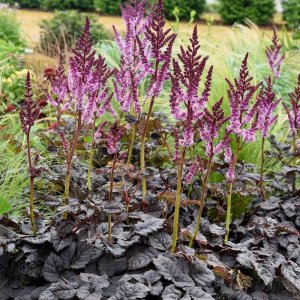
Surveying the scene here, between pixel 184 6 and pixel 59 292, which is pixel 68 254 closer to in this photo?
pixel 59 292

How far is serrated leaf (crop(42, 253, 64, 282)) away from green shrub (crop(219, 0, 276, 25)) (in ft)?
49.7

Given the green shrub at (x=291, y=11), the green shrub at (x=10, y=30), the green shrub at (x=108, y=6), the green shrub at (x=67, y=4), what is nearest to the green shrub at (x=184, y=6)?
the green shrub at (x=108, y=6)

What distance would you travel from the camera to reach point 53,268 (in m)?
2.12

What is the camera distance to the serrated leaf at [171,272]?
2.09 m

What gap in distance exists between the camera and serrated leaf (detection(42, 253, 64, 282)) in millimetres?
2088

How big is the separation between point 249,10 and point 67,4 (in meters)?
6.79

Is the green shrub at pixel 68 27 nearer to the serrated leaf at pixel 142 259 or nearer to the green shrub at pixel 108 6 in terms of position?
the serrated leaf at pixel 142 259

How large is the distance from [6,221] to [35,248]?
17 centimetres

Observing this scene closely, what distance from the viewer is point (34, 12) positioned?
67.6 feet

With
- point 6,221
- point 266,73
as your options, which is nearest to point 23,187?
point 6,221

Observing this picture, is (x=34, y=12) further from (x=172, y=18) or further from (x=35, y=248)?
(x=35, y=248)

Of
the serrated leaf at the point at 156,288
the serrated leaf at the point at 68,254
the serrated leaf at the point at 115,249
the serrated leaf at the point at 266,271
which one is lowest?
the serrated leaf at the point at 266,271

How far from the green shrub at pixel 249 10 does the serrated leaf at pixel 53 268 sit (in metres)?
15.2

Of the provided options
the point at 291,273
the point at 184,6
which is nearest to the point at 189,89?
the point at 291,273
